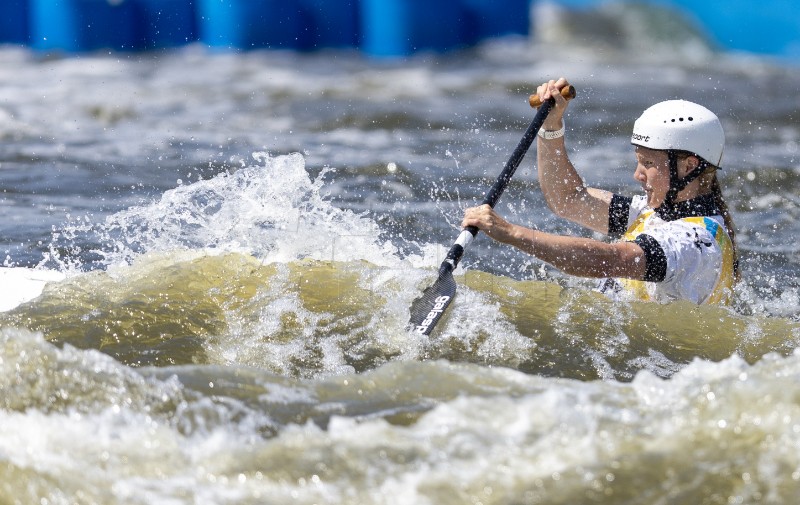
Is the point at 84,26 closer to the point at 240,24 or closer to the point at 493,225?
the point at 240,24

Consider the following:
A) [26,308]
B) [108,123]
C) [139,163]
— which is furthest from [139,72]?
[26,308]

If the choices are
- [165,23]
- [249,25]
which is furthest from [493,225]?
[165,23]

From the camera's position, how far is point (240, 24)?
1433 centimetres

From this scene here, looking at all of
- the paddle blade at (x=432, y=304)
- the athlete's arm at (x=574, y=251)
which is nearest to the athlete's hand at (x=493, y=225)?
the athlete's arm at (x=574, y=251)

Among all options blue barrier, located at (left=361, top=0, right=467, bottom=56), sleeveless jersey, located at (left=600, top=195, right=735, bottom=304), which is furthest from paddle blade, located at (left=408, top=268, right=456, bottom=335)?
blue barrier, located at (left=361, top=0, right=467, bottom=56)

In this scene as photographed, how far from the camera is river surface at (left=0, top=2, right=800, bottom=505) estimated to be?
306cm

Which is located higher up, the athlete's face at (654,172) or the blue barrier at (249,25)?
the athlete's face at (654,172)

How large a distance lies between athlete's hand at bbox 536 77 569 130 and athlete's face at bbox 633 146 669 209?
472 mm

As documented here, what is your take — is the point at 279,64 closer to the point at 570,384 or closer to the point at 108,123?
the point at 108,123

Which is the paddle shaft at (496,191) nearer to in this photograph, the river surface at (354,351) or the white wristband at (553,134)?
the white wristband at (553,134)

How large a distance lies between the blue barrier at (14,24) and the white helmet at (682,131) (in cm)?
1188

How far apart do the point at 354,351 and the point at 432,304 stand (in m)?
0.40

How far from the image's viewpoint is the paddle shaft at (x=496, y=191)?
447 centimetres

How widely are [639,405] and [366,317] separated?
56.8 inches
